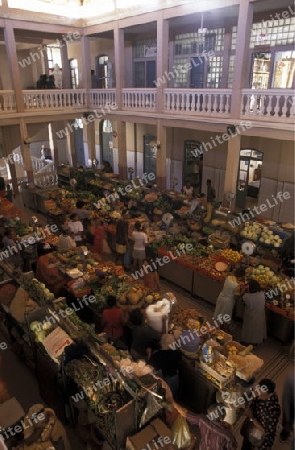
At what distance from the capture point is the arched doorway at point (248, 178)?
15.3m

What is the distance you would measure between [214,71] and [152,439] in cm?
1470

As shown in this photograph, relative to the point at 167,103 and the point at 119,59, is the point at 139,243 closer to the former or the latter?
the point at 167,103

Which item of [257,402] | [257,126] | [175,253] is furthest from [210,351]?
[257,126]

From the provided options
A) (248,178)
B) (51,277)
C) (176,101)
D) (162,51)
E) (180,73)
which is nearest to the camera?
(51,277)

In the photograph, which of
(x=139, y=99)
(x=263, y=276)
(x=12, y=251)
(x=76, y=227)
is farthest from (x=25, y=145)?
(x=263, y=276)

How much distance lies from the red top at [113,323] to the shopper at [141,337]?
34cm

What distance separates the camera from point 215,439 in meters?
4.64

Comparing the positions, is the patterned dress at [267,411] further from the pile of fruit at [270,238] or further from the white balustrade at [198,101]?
the white balustrade at [198,101]

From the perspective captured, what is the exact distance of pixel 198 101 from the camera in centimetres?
1289

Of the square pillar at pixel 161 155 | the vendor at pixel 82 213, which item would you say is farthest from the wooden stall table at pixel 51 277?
the square pillar at pixel 161 155

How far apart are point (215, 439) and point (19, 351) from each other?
469 centimetres

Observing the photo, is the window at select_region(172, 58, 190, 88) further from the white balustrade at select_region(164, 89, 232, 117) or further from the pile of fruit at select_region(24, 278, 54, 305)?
the pile of fruit at select_region(24, 278, 54, 305)

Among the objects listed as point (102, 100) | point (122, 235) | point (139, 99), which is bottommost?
point (122, 235)

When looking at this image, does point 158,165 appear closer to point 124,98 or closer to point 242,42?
point 124,98
